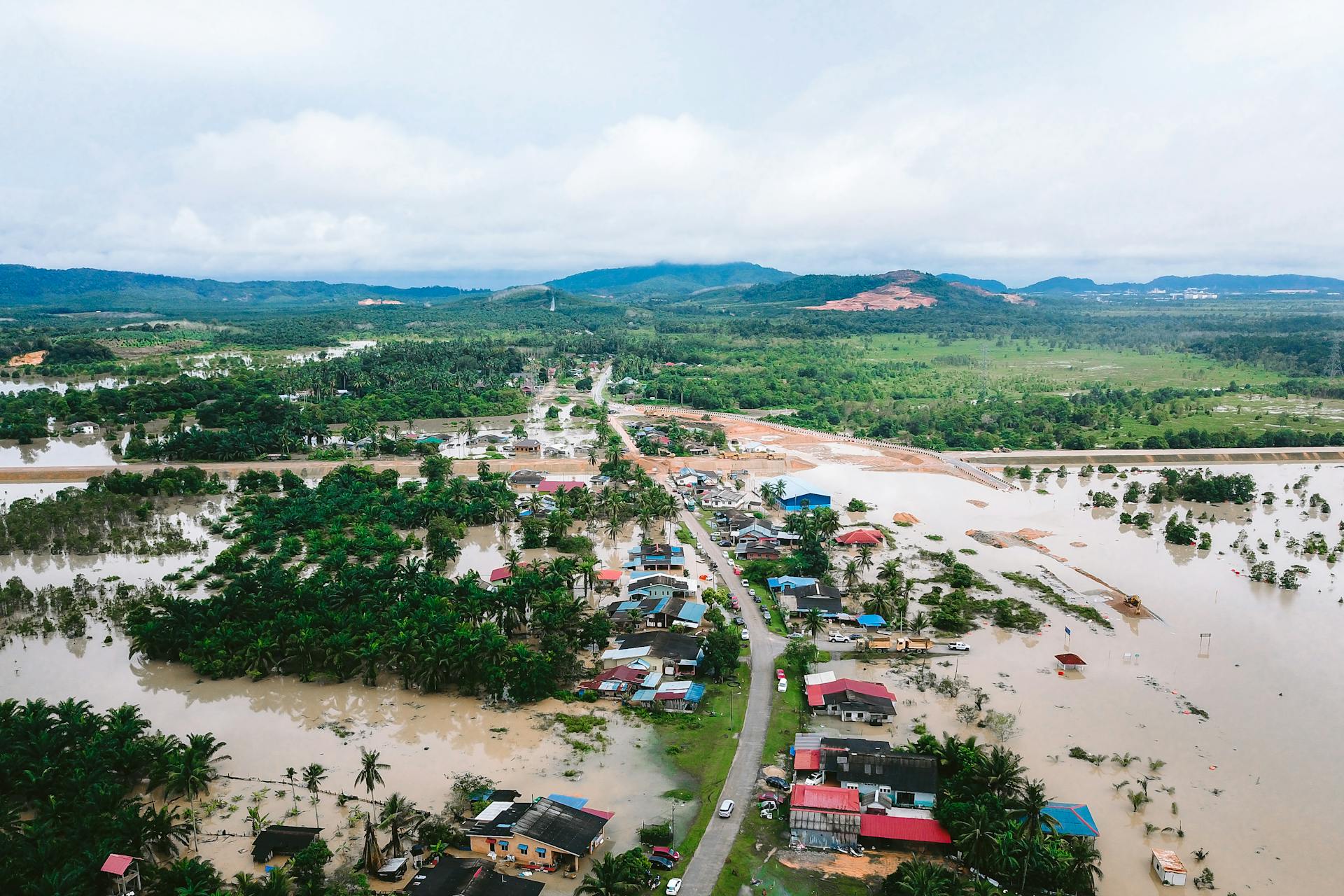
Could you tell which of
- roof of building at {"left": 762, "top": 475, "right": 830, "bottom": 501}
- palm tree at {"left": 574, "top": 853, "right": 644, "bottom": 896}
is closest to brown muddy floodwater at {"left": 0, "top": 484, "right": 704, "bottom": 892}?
palm tree at {"left": 574, "top": 853, "right": 644, "bottom": 896}

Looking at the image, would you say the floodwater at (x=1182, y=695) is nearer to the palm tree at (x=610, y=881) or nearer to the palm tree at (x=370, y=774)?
the palm tree at (x=610, y=881)

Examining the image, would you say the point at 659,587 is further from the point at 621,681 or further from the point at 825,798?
the point at 825,798

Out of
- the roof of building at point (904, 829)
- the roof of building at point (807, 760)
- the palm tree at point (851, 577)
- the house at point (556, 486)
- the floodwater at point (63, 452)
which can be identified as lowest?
the roof of building at point (904, 829)

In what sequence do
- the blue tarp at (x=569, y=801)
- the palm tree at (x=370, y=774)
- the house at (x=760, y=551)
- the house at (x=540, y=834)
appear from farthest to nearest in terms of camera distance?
1. the house at (x=760, y=551)
2. the blue tarp at (x=569, y=801)
3. the palm tree at (x=370, y=774)
4. the house at (x=540, y=834)

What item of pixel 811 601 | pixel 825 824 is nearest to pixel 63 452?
pixel 811 601

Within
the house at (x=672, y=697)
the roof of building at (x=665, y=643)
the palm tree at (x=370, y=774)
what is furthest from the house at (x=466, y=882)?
the roof of building at (x=665, y=643)

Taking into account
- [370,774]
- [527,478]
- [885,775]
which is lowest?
[885,775]

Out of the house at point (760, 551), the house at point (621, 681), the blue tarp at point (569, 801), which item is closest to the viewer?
the blue tarp at point (569, 801)
